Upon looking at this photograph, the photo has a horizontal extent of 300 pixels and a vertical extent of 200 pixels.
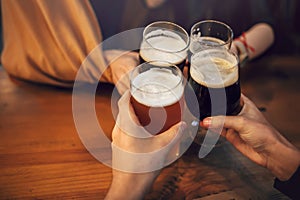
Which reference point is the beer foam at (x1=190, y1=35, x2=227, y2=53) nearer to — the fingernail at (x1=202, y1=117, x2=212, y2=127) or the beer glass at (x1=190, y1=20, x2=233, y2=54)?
the beer glass at (x1=190, y1=20, x2=233, y2=54)

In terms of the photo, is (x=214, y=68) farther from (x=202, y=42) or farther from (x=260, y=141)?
(x=260, y=141)

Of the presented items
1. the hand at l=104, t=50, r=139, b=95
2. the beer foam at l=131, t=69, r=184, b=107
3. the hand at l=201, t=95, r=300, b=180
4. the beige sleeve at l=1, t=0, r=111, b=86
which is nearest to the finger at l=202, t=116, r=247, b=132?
the hand at l=201, t=95, r=300, b=180

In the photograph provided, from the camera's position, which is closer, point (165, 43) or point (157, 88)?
point (157, 88)

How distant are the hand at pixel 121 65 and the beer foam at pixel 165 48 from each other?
16 cm

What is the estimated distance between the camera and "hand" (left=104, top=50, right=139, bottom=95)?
1.31 meters

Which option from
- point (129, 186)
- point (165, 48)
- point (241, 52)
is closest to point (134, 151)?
point (129, 186)

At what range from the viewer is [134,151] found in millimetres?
1037

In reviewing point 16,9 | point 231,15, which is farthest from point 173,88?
point 231,15

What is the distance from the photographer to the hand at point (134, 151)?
3.35ft

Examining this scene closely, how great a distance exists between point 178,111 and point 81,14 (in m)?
0.50

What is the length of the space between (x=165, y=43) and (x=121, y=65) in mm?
200

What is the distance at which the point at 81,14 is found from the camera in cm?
134

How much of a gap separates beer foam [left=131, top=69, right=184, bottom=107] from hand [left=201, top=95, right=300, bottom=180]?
0.13 metres

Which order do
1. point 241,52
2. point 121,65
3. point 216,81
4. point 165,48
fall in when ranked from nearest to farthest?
point 216,81
point 165,48
point 121,65
point 241,52
